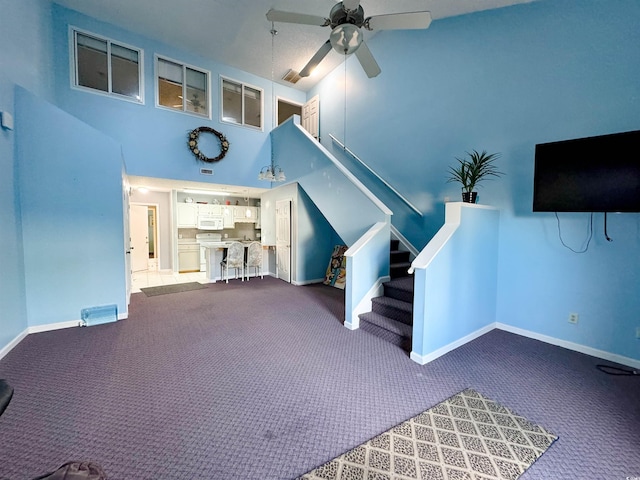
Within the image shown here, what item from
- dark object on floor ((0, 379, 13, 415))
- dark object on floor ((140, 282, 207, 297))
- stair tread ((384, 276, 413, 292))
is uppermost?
dark object on floor ((0, 379, 13, 415))

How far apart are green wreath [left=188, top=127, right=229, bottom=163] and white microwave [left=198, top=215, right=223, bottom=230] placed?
2.35 meters

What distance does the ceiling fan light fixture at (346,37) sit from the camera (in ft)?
8.32

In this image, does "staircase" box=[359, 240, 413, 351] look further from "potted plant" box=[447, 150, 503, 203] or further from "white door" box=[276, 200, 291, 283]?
"white door" box=[276, 200, 291, 283]

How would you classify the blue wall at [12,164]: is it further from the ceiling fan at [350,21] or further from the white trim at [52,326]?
the ceiling fan at [350,21]

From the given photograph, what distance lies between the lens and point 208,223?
26.0 feet

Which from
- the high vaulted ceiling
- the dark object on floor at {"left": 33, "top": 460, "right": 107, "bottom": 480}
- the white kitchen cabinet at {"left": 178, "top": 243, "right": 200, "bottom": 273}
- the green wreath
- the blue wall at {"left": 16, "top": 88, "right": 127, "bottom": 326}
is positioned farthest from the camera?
the white kitchen cabinet at {"left": 178, "top": 243, "right": 200, "bottom": 273}

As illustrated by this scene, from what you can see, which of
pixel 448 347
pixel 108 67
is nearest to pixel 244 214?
pixel 108 67

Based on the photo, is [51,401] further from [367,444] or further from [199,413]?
[367,444]

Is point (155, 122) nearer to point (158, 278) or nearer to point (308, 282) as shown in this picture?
point (158, 278)

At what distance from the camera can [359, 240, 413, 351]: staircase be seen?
3143 millimetres

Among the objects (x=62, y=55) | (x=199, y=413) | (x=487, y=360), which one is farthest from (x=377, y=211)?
(x=62, y=55)

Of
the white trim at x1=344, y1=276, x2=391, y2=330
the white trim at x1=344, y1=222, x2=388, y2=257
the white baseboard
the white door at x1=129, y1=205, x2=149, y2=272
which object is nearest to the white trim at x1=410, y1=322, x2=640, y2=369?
the white trim at x1=344, y1=276, x2=391, y2=330

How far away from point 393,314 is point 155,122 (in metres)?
6.03

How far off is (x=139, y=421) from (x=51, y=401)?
883 mm
